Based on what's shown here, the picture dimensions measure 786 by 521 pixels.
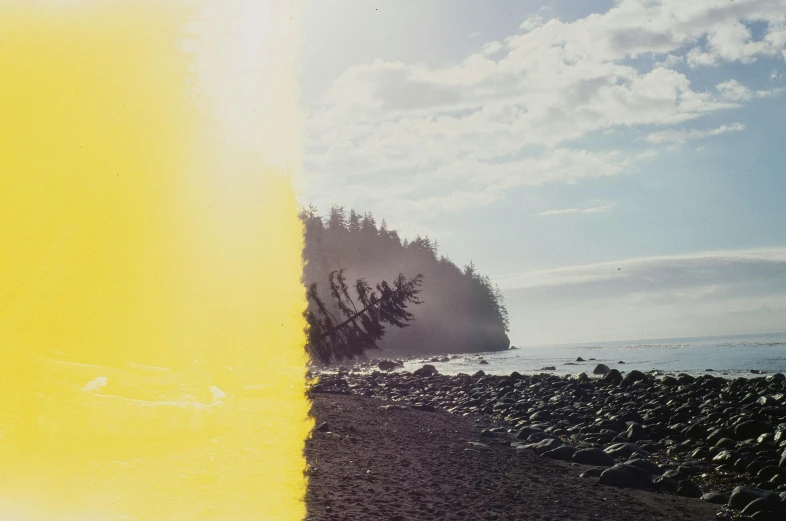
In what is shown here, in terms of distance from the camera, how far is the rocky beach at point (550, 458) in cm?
715

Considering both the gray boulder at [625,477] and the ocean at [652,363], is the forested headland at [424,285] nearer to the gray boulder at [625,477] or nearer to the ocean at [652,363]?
the ocean at [652,363]

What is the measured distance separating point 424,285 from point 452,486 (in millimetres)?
99376

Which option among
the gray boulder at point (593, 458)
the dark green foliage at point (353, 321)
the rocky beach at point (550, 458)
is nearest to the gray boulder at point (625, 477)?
the rocky beach at point (550, 458)

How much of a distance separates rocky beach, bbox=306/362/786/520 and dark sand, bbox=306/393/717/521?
25 millimetres

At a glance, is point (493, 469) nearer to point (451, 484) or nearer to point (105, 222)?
point (451, 484)

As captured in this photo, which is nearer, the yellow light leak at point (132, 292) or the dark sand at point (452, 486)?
the yellow light leak at point (132, 292)

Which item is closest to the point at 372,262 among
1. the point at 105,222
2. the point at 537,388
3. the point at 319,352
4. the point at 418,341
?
the point at 418,341

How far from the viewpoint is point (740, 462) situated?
10258 mm

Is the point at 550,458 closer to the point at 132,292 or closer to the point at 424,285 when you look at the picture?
the point at 132,292

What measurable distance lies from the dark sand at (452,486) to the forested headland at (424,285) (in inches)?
2111

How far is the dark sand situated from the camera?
6.55 meters

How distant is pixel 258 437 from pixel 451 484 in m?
3.22

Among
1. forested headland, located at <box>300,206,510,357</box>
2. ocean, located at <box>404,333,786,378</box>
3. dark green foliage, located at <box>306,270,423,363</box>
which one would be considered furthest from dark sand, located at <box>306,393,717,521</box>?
forested headland, located at <box>300,206,510,357</box>

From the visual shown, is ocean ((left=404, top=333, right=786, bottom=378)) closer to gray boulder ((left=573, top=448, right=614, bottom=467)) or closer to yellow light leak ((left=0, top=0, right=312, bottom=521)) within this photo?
yellow light leak ((left=0, top=0, right=312, bottom=521))
